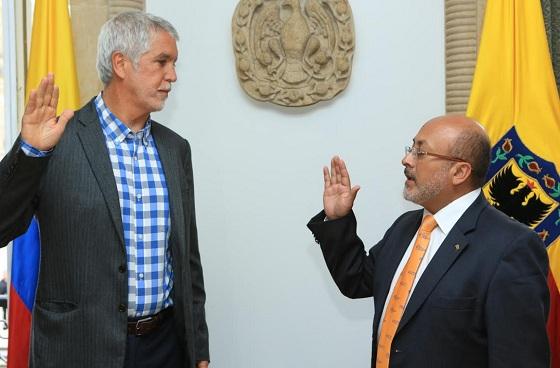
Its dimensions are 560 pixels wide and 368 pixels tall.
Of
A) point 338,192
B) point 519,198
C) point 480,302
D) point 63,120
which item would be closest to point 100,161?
point 63,120

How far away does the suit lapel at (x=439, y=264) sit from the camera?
2156mm

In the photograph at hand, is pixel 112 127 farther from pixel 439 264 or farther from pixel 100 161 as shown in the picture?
pixel 439 264

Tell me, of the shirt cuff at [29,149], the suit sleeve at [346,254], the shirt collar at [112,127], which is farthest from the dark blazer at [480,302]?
the shirt cuff at [29,149]

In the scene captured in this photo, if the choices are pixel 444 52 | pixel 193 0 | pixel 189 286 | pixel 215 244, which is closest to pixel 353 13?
pixel 444 52

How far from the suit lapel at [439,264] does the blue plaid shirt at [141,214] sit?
0.78 metres

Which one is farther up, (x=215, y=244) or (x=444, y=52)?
(x=444, y=52)

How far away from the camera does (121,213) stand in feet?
7.49

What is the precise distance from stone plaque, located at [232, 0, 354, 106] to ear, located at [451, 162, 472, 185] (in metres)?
1.75

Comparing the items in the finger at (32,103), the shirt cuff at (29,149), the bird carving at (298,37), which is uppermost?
the bird carving at (298,37)

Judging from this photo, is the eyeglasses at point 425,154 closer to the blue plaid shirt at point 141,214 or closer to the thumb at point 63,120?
the blue plaid shirt at point 141,214

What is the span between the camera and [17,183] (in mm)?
2023

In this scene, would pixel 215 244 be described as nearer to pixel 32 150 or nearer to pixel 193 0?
pixel 193 0

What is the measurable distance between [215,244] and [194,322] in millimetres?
1458

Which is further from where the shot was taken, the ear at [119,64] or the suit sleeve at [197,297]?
the suit sleeve at [197,297]
